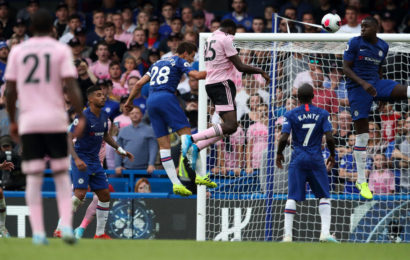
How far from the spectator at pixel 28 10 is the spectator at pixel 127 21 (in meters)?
2.42

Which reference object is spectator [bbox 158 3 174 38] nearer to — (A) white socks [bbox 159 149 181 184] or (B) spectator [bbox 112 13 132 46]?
(B) spectator [bbox 112 13 132 46]

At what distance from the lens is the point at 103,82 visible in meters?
16.0

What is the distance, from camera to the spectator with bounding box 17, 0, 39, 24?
19578 millimetres

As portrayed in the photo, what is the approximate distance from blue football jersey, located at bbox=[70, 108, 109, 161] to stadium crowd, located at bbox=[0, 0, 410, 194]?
2.30m

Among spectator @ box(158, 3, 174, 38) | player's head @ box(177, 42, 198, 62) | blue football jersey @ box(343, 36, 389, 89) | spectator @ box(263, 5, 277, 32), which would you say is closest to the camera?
blue football jersey @ box(343, 36, 389, 89)

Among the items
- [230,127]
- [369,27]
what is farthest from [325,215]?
[369,27]

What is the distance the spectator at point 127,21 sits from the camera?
60.4 ft

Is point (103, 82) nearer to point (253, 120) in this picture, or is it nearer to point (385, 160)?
point (253, 120)

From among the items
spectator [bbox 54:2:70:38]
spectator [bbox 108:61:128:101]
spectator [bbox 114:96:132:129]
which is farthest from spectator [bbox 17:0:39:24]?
spectator [bbox 114:96:132:129]

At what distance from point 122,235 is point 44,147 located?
6.96 metres

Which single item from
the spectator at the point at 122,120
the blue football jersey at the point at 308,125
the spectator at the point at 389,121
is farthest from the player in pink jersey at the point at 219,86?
the spectator at the point at 122,120

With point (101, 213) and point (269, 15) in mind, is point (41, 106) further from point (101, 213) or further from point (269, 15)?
point (269, 15)

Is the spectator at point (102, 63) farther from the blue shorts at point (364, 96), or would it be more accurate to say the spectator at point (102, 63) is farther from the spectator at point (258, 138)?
the blue shorts at point (364, 96)

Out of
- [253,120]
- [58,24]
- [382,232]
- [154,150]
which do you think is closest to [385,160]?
[382,232]
